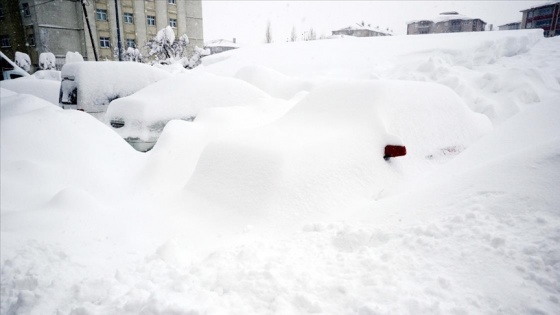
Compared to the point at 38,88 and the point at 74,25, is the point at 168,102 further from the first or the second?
the point at 74,25

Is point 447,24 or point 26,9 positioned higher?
point 447,24

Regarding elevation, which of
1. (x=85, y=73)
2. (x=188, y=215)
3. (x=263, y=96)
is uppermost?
(x=85, y=73)

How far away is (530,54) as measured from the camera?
408 inches

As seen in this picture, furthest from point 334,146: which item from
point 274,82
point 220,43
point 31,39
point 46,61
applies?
point 220,43

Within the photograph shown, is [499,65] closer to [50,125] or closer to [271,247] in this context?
[271,247]

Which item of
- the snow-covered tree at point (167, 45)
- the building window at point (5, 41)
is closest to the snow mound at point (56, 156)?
the snow-covered tree at point (167, 45)

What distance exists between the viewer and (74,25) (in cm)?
3494

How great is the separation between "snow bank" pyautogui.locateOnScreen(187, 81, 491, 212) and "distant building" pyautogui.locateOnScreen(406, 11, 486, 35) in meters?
52.8

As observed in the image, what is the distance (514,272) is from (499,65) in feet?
34.4

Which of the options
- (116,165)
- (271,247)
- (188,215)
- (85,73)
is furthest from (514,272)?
(85,73)

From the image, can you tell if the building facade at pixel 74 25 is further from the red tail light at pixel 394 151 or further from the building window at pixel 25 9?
the red tail light at pixel 394 151

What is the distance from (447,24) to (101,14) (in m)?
47.0

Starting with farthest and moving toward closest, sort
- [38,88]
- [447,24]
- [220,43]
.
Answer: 1. [220,43]
2. [447,24]
3. [38,88]

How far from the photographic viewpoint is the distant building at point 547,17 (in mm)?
19633
